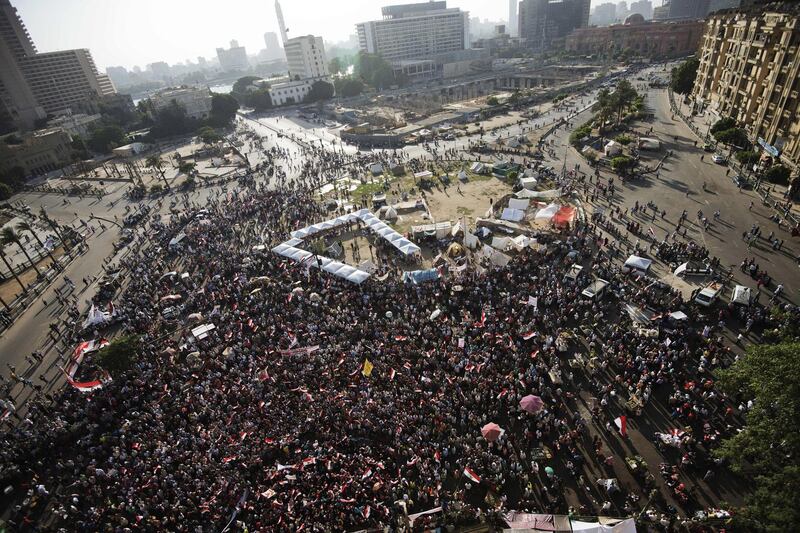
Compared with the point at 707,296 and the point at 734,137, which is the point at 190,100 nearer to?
the point at 734,137

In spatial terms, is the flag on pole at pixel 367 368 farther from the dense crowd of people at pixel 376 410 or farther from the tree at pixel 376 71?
the tree at pixel 376 71

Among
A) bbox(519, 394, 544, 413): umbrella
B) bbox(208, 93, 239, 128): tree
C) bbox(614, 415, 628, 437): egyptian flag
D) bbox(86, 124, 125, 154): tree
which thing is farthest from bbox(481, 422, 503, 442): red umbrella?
bbox(86, 124, 125, 154): tree

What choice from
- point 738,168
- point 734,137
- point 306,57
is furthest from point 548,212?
point 306,57

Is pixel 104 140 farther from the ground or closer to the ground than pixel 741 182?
farther from the ground

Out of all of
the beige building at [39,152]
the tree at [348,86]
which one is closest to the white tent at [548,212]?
the beige building at [39,152]

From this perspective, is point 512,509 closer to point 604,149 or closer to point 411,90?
point 604,149

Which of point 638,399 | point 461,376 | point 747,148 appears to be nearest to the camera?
point 638,399

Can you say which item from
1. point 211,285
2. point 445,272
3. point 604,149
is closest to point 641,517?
point 445,272
